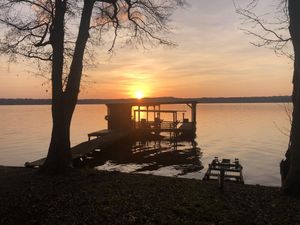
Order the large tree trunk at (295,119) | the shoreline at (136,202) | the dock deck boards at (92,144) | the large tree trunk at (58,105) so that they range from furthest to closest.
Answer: the dock deck boards at (92,144) → the large tree trunk at (58,105) → the large tree trunk at (295,119) → the shoreline at (136,202)

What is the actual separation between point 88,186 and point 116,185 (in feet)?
3.38

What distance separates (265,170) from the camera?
30172 millimetres

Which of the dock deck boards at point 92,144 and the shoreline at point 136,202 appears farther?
the dock deck boards at point 92,144

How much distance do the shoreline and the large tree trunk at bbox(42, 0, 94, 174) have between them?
1714 millimetres

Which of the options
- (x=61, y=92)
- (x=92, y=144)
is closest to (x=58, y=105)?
(x=61, y=92)

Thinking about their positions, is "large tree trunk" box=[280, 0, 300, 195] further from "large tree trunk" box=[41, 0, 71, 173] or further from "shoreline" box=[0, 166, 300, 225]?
"large tree trunk" box=[41, 0, 71, 173]

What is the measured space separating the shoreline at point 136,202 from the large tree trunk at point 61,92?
5.62ft

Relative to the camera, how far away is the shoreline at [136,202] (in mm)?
9148

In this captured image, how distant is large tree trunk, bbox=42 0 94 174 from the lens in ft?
49.5

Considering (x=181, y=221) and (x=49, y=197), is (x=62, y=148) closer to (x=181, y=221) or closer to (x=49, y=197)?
(x=49, y=197)

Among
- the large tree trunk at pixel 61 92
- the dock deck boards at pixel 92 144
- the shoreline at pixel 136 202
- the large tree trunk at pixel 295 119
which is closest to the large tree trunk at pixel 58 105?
the large tree trunk at pixel 61 92

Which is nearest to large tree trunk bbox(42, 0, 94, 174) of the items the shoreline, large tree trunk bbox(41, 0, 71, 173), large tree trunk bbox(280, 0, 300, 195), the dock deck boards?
large tree trunk bbox(41, 0, 71, 173)

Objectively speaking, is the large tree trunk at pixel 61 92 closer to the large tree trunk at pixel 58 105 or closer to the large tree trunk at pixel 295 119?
the large tree trunk at pixel 58 105

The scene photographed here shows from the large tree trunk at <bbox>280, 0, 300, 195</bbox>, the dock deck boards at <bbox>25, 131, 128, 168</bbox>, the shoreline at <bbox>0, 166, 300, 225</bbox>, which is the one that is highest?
the large tree trunk at <bbox>280, 0, 300, 195</bbox>
